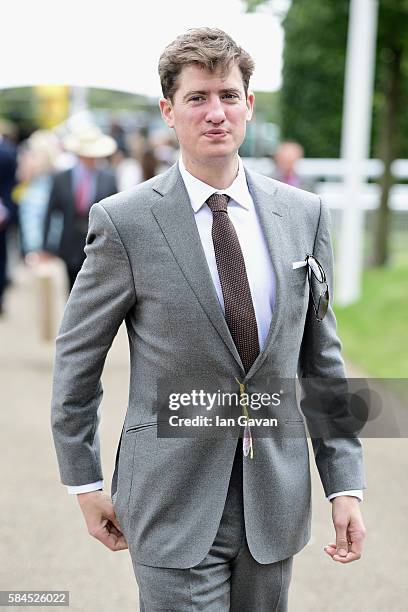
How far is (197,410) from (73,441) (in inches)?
13.2

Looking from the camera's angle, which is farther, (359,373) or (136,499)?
(359,373)

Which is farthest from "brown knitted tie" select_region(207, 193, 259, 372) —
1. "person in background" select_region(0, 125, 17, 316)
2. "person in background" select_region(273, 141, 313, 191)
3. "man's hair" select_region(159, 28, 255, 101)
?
"person in background" select_region(0, 125, 17, 316)

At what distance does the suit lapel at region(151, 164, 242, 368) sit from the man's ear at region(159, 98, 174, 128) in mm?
139

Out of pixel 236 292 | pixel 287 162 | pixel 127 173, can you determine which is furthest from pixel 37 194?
pixel 236 292

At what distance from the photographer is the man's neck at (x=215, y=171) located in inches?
110

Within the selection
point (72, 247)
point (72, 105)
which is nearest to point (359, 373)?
point (72, 247)

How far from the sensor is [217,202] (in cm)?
281

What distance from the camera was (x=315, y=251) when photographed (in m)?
2.93

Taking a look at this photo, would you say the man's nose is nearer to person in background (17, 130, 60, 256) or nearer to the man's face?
the man's face

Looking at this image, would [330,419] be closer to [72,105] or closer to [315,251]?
[315,251]

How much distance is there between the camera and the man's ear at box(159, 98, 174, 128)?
112 inches

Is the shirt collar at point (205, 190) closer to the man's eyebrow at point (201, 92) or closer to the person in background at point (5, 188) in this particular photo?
the man's eyebrow at point (201, 92)

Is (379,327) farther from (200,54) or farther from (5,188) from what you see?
(200,54)

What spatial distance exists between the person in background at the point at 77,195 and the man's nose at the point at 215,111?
21.3 ft
